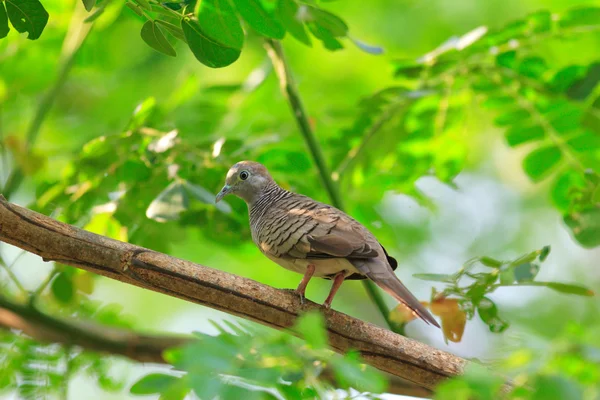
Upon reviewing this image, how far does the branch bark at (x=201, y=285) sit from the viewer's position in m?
2.86

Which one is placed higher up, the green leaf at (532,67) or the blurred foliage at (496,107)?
the green leaf at (532,67)

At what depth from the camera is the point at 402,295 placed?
3.10 meters

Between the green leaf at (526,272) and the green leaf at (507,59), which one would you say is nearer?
the green leaf at (526,272)

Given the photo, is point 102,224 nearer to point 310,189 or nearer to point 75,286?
point 75,286

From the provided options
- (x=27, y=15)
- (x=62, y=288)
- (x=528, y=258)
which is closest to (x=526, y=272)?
(x=528, y=258)

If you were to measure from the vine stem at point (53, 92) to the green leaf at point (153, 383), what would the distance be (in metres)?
2.51

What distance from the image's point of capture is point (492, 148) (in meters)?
9.23

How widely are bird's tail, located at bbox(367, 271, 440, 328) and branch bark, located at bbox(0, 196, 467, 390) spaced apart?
0.18 metres

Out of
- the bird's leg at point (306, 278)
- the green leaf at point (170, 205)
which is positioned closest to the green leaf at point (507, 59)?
the bird's leg at point (306, 278)

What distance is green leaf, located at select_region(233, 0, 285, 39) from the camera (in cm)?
280

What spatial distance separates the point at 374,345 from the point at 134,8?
176 centimetres

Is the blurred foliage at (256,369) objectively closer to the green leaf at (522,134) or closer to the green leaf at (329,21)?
the green leaf at (329,21)

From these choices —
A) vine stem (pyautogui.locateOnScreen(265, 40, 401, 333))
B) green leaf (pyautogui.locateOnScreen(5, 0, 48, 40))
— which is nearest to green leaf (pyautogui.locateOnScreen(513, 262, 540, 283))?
vine stem (pyautogui.locateOnScreen(265, 40, 401, 333))

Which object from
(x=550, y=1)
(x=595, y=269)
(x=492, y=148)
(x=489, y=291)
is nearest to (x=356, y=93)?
(x=550, y=1)
